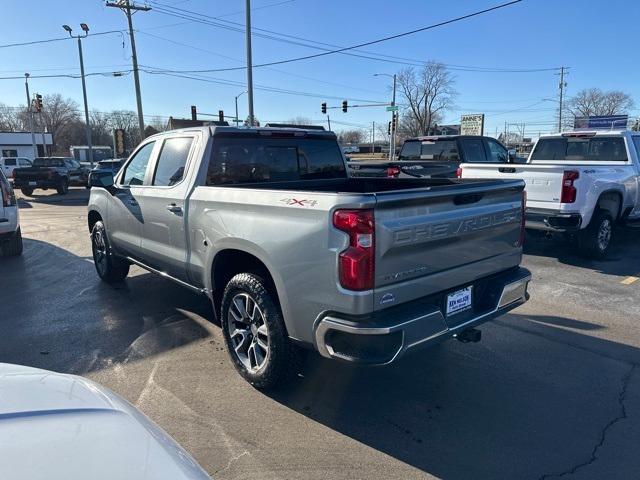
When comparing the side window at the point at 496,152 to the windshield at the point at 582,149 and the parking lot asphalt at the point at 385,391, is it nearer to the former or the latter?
the windshield at the point at 582,149

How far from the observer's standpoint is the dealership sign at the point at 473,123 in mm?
40812

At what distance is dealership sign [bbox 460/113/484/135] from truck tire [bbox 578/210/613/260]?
112ft

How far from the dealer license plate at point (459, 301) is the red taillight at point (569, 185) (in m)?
4.53

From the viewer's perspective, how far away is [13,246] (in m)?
8.77

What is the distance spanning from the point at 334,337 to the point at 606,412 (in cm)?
207

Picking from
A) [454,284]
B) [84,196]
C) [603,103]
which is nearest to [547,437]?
[454,284]

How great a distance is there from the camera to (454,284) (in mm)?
3420

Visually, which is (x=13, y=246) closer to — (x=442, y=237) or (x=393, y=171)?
(x=393, y=171)

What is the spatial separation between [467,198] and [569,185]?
15.0 feet

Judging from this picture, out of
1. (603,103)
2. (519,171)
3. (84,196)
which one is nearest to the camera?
(519,171)

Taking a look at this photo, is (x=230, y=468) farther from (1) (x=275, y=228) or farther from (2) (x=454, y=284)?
(2) (x=454, y=284)

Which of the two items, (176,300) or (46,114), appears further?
(46,114)

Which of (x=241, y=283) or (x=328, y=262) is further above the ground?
(x=328, y=262)

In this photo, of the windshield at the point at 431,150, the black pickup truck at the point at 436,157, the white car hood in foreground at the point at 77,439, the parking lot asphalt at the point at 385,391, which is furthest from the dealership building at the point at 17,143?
the white car hood in foreground at the point at 77,439
